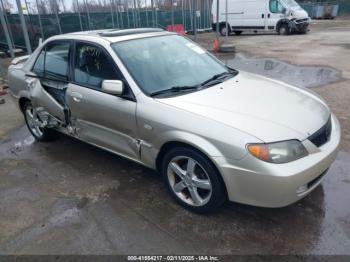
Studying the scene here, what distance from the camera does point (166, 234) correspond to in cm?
287

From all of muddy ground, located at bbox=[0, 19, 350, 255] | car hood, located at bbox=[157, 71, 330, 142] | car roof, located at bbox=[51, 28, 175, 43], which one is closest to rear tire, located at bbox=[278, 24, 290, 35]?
muddy ground, located at bbox=[0, 19, 350, 255]

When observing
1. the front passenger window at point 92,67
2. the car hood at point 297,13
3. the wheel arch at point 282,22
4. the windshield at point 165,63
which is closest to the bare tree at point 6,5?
the front passenger window at point 92,67

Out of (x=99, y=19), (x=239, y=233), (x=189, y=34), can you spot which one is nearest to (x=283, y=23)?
(x=189, y=34)

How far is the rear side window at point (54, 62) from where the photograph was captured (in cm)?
409

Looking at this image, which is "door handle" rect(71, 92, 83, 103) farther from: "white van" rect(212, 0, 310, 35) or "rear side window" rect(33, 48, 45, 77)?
"white van" rect(212, 0, 310, 35)

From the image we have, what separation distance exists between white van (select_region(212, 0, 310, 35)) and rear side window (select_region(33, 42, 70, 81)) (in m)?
16.9

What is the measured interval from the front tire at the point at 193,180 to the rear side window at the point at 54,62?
191 cm

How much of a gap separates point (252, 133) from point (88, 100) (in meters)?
1.99

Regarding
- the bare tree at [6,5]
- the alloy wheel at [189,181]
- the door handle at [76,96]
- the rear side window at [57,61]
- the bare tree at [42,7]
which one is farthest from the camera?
the bare tree at [6,5]

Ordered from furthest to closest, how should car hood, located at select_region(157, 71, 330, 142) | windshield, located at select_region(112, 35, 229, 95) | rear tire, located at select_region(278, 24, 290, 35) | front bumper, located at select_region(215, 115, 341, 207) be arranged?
1. rear tire, located at select_region(278, 24, 290, 35)
2. windshield, located at select_region(112, 35, 229, 95)
3. car hood, located at select_region(157, 71, 330, 142)
4. front bumper, located at select_region(215, 115, 341, 207)

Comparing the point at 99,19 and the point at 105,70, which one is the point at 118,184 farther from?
the point at 99,19

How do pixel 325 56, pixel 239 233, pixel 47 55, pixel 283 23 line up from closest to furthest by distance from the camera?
pixel 239 233
pixel 47 55
pixel 325 56
pixel 283 23

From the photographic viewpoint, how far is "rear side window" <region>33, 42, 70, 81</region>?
4.09 metres

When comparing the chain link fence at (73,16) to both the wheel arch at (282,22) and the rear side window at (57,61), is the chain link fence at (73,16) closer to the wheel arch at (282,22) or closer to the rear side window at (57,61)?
the wheel arch at (282,22)
